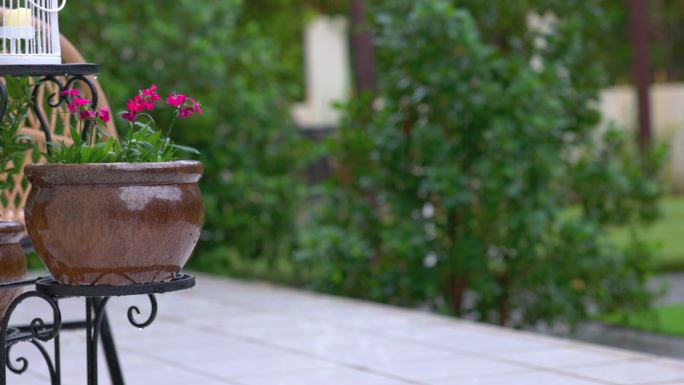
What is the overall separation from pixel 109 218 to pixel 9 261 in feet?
1.53

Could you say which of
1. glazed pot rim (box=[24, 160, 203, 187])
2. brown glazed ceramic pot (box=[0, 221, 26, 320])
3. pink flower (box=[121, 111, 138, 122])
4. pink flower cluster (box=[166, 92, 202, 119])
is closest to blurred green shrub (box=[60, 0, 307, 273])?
brown glazed ceramic pot (box=[0, 221, 26, 320])

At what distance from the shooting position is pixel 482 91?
6590mm

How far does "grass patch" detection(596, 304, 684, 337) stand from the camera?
6.75 m

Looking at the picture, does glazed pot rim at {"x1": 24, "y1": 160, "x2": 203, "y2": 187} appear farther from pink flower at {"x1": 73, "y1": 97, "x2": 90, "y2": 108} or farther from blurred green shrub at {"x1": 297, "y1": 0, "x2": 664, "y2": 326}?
blurred green shrub at {"x1": 297, "y1": 0, "x2": 664, "y2": 326}

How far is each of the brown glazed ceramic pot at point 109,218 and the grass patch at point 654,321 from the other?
14.3ft

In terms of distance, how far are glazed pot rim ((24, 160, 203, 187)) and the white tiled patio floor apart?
1.81 meters

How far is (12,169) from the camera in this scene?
3279 mm

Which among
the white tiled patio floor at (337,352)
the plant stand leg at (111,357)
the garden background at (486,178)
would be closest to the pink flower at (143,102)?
the plant stand leg at (111,357)

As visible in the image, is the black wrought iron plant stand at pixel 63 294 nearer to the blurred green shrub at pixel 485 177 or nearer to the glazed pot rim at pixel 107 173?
the glazed pot rim at pixel 107 173

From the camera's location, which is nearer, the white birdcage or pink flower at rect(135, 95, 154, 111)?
pink flower at rect(135, 95, 154, 111)

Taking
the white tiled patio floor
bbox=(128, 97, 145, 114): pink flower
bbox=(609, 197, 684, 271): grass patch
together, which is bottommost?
bbox=(609, 197, 684, 271): grass patch

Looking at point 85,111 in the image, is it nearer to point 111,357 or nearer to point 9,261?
point 9,261

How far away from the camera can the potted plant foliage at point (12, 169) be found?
10.2ft

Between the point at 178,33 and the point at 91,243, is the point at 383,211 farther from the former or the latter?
the point at 91,243
